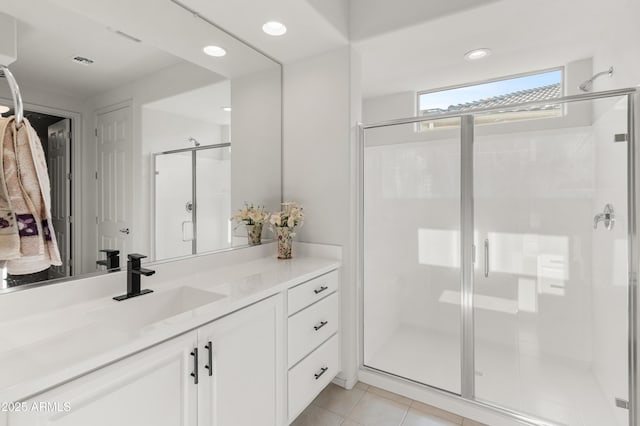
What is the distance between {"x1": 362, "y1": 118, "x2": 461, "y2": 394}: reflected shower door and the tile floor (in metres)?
0.20

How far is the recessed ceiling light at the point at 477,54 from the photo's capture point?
2.30 metres

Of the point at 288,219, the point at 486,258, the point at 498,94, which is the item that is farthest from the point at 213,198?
the point at 498,94

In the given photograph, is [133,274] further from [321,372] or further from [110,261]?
[321,372]

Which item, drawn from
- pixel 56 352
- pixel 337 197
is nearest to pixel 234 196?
pixel 337 197

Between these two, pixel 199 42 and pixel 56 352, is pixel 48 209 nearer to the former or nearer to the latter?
pixel 56 352

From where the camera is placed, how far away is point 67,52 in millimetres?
1310

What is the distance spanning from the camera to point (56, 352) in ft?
2.82

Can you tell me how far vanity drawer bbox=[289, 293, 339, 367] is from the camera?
1644 mm

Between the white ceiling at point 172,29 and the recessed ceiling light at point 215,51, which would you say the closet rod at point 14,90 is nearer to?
the white ceiling at point 172,29

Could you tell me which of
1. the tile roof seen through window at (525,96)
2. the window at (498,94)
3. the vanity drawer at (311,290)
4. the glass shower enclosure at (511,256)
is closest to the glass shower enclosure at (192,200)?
the vanity drawer at (311,290)

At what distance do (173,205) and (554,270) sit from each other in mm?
2445

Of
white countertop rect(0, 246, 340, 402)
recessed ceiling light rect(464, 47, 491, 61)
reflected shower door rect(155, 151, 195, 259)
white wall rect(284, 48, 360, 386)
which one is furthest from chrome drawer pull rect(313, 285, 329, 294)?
recessed ceiling light rect(464, 47, 491, 61)

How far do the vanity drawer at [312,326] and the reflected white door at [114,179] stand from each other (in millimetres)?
926

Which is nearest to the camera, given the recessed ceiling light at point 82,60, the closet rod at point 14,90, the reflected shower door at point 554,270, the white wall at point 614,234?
the closet rod at point 14,90
